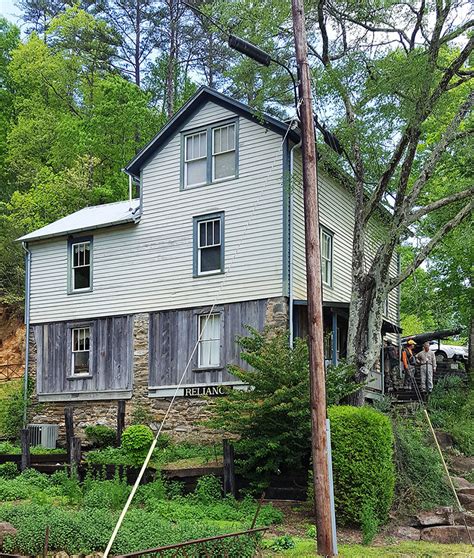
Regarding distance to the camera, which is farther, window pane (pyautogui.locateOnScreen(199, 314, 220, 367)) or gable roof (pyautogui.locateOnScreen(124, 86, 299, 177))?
window pane (pyautogui.locateOnScreen(199, 314, 220, 367))

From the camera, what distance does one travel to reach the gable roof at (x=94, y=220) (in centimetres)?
2377

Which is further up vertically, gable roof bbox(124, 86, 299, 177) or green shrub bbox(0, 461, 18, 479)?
gable roof bbox(124, 86, 299, 177)

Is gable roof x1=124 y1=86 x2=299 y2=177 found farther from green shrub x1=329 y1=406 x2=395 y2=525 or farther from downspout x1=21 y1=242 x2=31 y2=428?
green shrub x1=329 y1=406 x2=395 y2=525

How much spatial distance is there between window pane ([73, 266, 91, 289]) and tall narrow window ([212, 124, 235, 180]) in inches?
217

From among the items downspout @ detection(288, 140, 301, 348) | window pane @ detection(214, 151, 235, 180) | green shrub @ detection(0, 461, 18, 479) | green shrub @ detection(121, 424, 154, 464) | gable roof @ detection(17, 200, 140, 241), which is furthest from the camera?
gable roof @ detection(17, 200, 140, 241)

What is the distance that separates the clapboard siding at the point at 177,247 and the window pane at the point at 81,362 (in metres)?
1.19

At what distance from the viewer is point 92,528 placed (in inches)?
460

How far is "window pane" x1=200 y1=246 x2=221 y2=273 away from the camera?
21.6 m

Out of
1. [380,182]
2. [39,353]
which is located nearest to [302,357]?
[380,182]

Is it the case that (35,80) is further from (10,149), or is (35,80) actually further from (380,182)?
(380,182)

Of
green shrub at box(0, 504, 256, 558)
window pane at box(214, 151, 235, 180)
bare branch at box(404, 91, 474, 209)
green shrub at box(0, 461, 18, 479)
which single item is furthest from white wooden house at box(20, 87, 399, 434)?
green shrub at box(0, 504, 256, 558)

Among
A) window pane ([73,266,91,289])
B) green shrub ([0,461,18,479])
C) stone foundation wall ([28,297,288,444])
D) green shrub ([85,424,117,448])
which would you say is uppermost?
window pane ([73,266,91,289])

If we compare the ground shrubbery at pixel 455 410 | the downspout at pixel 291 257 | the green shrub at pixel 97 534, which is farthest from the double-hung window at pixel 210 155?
the green shrub at pixel 97 534

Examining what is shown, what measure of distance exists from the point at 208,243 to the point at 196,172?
2.22 metres
